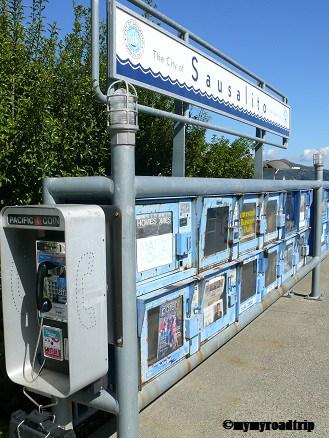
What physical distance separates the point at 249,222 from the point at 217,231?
746mm

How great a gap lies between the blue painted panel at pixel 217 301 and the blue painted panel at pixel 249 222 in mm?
349

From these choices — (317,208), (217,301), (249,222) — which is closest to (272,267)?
(249,222)

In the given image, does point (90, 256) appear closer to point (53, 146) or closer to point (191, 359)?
point (191, 359)

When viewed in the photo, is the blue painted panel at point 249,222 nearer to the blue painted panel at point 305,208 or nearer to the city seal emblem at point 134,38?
the city seal emblem at point 134,38

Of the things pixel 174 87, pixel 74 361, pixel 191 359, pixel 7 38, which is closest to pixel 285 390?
pixel 191 359

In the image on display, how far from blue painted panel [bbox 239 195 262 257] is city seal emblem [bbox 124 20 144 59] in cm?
144

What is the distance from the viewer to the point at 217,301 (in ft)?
11.8

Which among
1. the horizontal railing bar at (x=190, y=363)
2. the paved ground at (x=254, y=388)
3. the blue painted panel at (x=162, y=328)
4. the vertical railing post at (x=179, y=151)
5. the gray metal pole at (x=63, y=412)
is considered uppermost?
the vertical railing post at (x=179, y=151)

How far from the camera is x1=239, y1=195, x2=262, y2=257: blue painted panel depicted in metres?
4.03

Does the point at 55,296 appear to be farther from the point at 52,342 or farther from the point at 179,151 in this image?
the point at 179,151

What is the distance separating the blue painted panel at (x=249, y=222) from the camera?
4.03m

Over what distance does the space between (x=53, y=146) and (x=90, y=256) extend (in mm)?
1880

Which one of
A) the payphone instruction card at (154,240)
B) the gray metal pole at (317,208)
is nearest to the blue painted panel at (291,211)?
Answer: the gray metal pole at (317,208)

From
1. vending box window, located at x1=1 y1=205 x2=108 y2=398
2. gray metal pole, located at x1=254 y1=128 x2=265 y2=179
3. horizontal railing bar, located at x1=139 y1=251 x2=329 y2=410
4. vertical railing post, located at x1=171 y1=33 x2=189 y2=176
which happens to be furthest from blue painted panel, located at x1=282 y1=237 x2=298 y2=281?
vending box window, located at x1=1 y1=205 x2=108 y2=398
